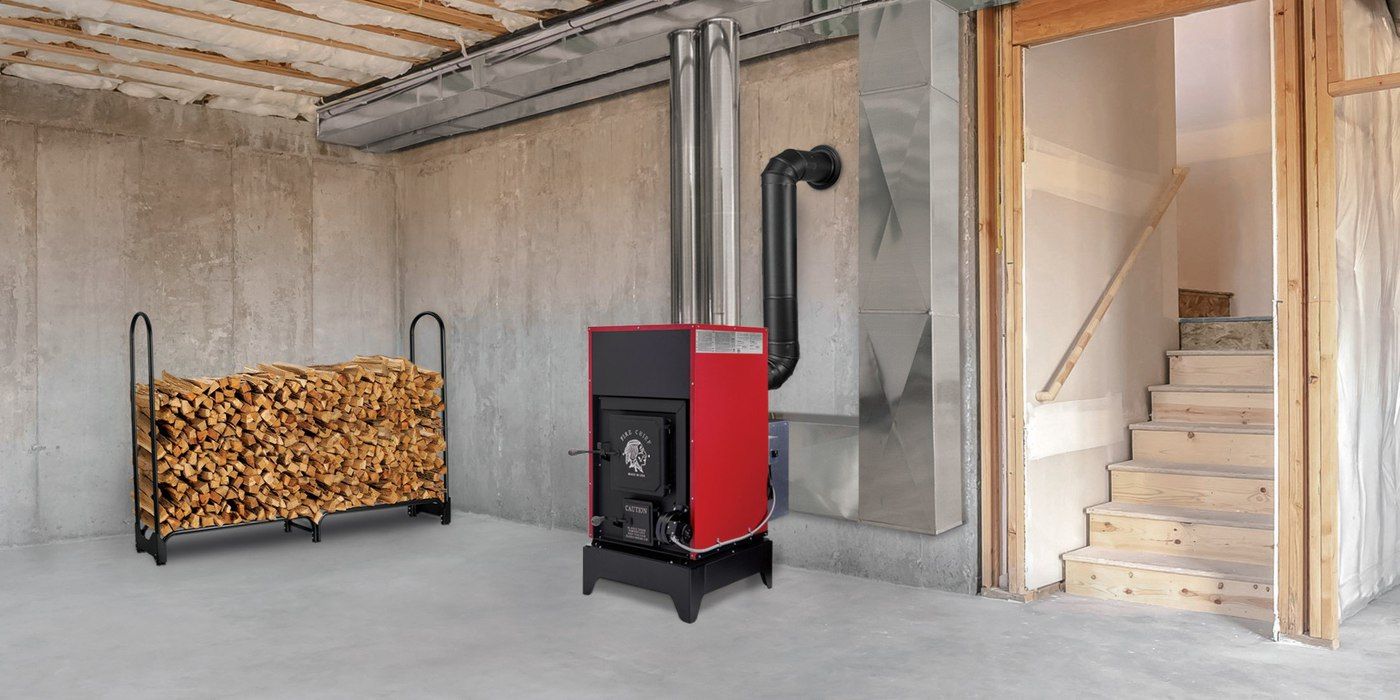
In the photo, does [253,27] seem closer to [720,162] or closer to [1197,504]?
[720,162]

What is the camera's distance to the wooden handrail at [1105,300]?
13.1 ft

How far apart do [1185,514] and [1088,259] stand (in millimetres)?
1209

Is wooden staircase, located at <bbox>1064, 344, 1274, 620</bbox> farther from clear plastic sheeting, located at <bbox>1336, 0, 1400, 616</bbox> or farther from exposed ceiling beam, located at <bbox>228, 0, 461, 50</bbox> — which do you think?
exposed ceiling beam, located at <bbox>228, 0, 461, 50</bbox>

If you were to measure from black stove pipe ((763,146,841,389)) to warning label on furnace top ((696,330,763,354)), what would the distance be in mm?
252

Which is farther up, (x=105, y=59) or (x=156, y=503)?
(x=105, y=59)

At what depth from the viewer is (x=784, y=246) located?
4.16 m

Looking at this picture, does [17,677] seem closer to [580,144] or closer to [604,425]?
[604,425]

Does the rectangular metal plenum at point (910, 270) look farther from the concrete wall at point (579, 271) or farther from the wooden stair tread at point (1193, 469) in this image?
the wooden stair tread at point (1193, 469)

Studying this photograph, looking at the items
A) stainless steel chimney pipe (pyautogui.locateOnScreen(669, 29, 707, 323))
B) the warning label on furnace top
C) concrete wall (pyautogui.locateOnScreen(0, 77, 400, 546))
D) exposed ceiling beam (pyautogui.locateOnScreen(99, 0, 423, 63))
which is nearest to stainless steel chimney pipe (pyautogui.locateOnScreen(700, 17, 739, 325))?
stainless steel chimney pipe (pyautogui.locateOnScreen(669, 29, 707, 323))

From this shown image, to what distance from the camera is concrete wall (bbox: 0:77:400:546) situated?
5.19m

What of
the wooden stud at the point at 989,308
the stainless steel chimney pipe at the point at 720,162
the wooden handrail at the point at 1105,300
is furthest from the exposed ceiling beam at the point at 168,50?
the wooden handrail at the point at 1105,300

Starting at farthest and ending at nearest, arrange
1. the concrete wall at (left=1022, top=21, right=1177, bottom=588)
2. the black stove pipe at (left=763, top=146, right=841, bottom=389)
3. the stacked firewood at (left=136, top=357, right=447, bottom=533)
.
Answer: the stacked firewood at (left=136, top=357, right=447, bottom=533) → the black stove pipe at (left=763, top=146, right=841, bottom=389) → the concrete wall at (left=1022, top=21, right=1177, bottom=588)

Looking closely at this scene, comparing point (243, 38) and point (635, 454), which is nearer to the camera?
point (635, 454)

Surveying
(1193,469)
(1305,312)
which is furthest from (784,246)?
(1193,469)
